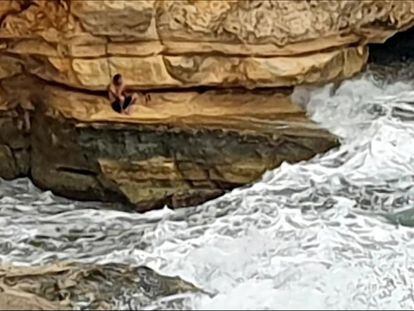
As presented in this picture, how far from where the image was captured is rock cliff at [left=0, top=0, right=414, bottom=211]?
590cm

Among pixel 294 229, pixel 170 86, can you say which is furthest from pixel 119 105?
pixel 294 229

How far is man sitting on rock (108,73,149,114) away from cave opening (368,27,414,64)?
2038mm

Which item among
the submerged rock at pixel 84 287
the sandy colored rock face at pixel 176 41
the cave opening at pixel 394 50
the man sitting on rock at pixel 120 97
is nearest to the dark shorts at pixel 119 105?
the man sitting on rock at pixel 120 97

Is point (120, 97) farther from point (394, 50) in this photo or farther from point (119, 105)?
point (394, 50)

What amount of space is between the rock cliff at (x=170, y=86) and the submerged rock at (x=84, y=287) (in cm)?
113

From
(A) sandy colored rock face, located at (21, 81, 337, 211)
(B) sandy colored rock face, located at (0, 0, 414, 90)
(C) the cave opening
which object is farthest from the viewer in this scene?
(C) the cave opening

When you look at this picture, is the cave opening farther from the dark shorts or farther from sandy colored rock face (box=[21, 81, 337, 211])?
the dark shorts

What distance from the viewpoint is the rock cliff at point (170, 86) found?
5.90 meters

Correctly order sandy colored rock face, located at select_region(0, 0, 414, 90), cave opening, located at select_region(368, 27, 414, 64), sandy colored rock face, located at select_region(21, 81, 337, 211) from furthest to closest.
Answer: cave opening, located at select_region(368, 27, 414, 64), sandy colored rock face, located at select_region(21, 81, 337, 211), sandy colored rock face, located at select_region(0, 0, 414, 90)

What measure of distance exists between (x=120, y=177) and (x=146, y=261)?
101 cm

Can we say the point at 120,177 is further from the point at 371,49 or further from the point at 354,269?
the point at 371,49

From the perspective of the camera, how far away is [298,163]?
5.97 metres

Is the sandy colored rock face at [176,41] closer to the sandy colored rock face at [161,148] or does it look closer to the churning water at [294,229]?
the sandy colored rock face at [161,148]

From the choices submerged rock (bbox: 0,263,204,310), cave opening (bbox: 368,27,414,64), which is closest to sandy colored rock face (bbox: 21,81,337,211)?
submerged rock (bbox: 0,263,204,310)
